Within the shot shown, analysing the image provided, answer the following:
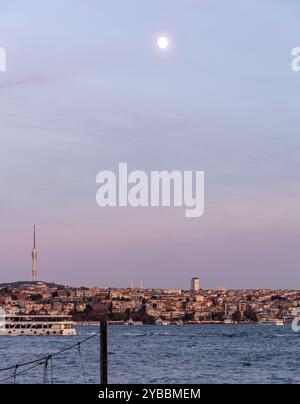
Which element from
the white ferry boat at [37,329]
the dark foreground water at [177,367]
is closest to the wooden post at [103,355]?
the dark foreground water at [177,367]

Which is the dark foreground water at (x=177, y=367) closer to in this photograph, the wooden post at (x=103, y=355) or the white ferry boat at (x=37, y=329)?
the wooden post at (x=103, y=355)

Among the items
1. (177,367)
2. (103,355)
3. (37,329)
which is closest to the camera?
(103,355)

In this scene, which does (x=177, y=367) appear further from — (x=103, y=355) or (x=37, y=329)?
(x=37, y=329)

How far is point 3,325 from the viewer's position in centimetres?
14900

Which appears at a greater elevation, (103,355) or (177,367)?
(103,355)

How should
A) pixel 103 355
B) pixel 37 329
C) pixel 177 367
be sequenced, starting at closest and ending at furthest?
1. pixel 103 355
2. pixel 177 367
3. pixel 37 329

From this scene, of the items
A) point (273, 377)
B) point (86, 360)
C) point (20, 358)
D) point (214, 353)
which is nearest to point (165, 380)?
point (273, 377)

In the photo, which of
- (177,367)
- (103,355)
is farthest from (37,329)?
(103,355)

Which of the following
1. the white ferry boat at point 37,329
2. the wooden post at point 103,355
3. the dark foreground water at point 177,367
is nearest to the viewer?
the wooden post at point 103,355

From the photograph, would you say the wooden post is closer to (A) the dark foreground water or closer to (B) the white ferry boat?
(A) the dark foreground water
